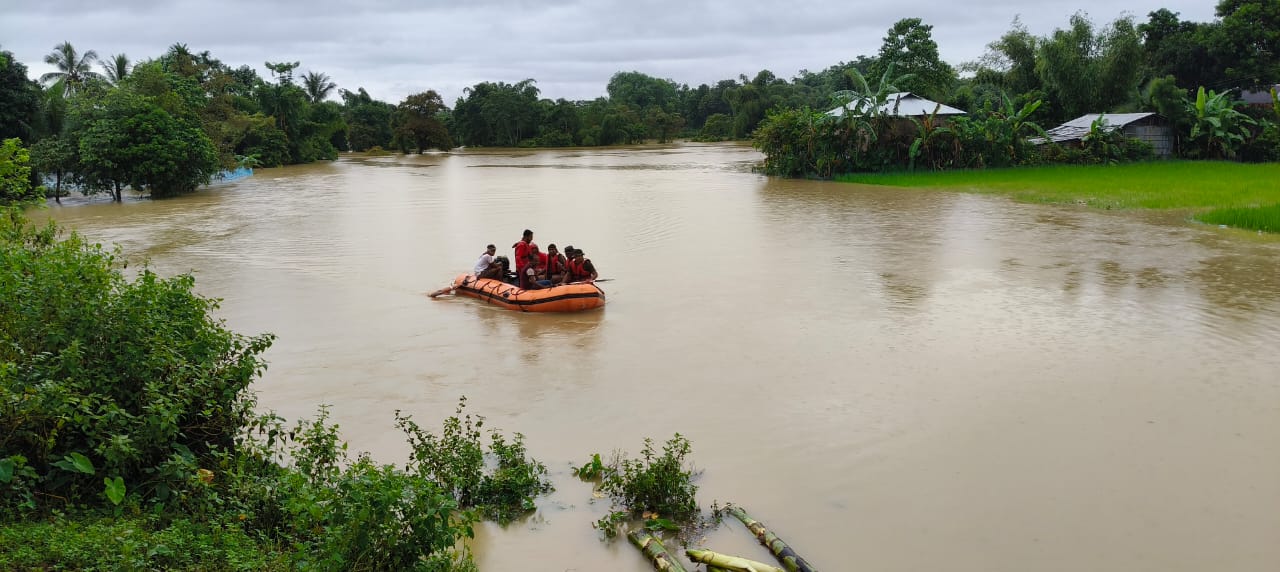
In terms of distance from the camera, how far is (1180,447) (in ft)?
22.9

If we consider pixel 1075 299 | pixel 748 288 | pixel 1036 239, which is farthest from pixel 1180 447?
pixel 1036 239

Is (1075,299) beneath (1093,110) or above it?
beneath

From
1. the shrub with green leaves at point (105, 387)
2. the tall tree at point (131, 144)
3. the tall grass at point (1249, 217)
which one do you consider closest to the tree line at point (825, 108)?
the tall tree at point (131, 144)

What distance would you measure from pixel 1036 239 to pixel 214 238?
1588 centimetres

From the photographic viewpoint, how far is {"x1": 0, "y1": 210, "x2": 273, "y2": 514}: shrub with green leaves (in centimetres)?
464

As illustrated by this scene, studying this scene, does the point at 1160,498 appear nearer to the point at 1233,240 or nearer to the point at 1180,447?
the point at 1180,447

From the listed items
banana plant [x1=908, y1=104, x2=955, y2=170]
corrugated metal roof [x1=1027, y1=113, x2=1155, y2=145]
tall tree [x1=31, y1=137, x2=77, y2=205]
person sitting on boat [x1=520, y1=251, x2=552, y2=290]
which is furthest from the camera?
corrugated metal roof [x1=1027, y1=113, x2=1155, y2=145]

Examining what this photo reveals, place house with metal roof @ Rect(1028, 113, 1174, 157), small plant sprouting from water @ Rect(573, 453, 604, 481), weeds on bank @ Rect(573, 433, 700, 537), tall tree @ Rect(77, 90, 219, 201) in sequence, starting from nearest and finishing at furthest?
weeds on bank @ Rect(573, 433, 700, 537)
small plant sprouting from water @ Rect(573, 453, 604, 481)
tall tree @ Rect(77, 90, 219, 201)
house with metal roof @ Rect(1028, 113, 1174, 157)

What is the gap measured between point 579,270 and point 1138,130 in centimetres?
2707

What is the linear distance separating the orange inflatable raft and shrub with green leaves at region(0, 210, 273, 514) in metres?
5.44

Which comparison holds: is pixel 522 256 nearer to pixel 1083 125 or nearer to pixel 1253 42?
pixel 1083 125

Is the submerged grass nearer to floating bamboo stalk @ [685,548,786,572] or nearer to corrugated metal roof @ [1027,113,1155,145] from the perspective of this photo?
corrugated metal roof @ [1027,113,1155,145]

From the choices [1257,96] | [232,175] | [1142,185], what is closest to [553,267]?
[1142,185]

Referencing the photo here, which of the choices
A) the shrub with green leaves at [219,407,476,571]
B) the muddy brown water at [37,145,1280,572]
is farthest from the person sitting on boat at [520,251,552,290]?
the shrub with green leaves at [219,407,476,571]
